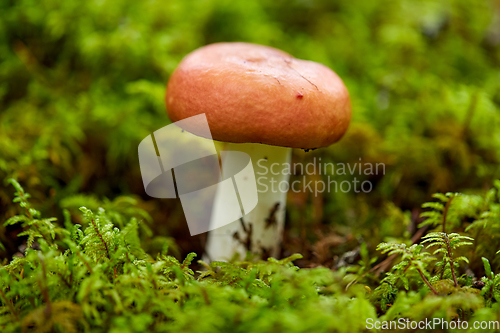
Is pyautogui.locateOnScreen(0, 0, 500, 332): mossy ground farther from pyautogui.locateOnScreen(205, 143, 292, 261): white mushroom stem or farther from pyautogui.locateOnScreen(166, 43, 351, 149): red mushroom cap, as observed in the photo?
pyautogui.locateOnScreen(166, 43, 351, 149): red mushroom cap

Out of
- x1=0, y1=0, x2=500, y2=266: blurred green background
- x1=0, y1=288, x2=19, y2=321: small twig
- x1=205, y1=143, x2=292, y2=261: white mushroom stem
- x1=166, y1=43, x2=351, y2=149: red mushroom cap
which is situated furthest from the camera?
x1=0, y1=0, x2=500, y2=266: blurred green background

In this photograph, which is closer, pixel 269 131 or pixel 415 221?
pixel 269 131

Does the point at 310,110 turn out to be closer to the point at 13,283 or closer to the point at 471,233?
the point at 471,233

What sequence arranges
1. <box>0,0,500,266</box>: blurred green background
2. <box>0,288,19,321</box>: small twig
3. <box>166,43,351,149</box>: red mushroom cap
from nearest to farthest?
<box>0,288,19,321</box>: small twig < <box>166,43,351,149</box>: red mushroom cap < <box>0,0,500,266</box>: blurred green background


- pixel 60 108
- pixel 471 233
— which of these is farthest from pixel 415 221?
pixel 60 108

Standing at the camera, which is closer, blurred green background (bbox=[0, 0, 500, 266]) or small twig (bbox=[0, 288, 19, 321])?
small twig (bbox=[0, 288, 19, 321])

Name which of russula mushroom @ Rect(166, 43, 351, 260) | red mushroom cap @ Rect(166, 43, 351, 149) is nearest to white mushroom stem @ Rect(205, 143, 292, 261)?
russula mushroom @ Rect(166, 43, 351, 260)

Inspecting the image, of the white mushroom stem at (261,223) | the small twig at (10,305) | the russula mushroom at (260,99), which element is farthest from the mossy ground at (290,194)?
the russula mushroom at (260,99)
